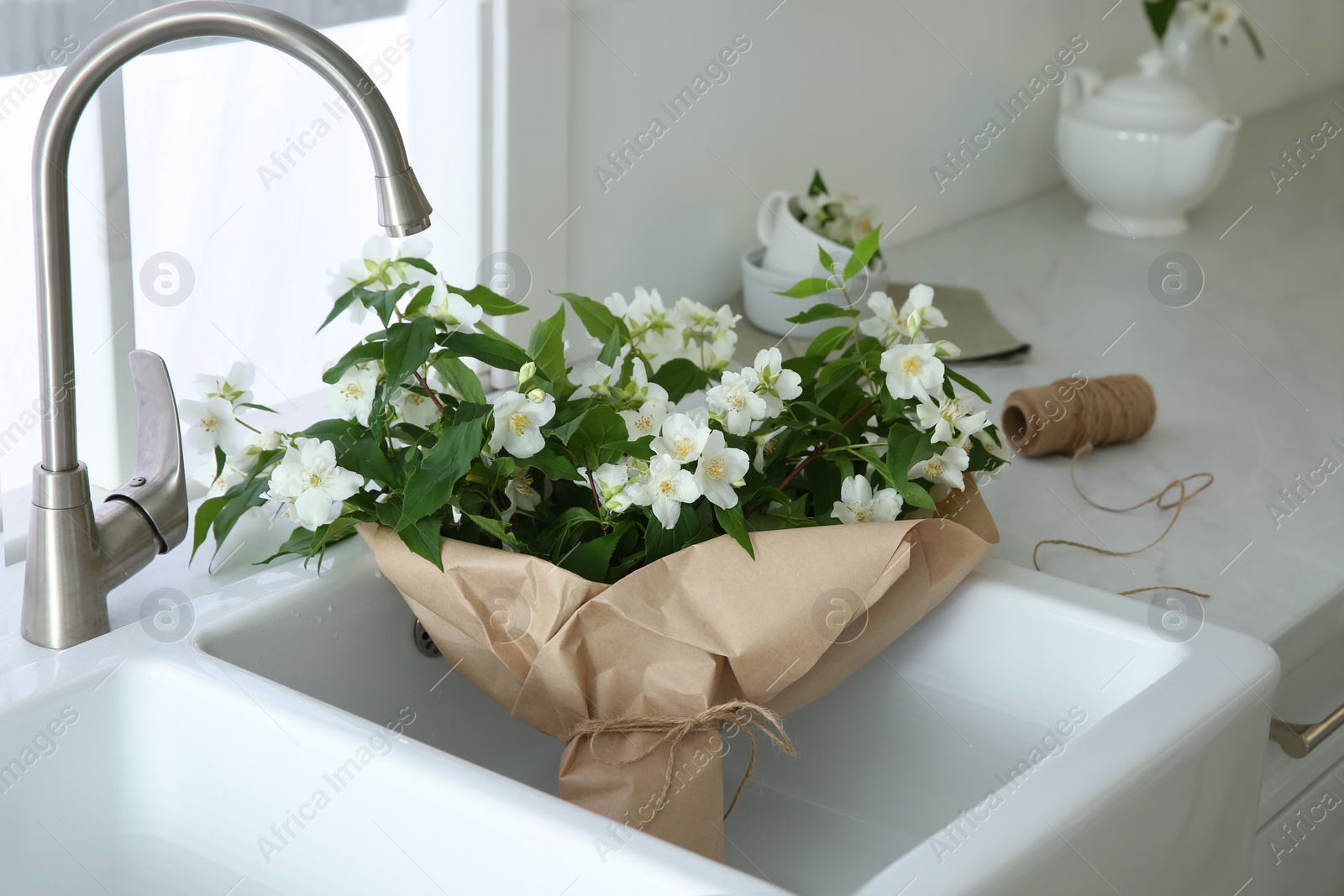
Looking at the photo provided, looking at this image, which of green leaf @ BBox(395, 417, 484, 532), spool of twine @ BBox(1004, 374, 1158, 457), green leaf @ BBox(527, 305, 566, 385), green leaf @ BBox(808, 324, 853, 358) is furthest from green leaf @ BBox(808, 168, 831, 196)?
green leaf @ BBox(395, 417, 484, 532)

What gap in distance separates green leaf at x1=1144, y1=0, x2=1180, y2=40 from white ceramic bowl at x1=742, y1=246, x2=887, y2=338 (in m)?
0.76

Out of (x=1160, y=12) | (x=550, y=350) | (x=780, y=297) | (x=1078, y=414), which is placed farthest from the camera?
(x=1160, y=12)

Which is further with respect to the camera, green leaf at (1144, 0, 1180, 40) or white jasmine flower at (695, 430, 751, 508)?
green leaf at (1144, 0, 1180, 40)

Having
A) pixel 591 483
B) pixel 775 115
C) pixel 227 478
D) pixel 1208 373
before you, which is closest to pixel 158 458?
pixel 227 478

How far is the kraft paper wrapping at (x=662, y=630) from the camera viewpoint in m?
→ 0.72

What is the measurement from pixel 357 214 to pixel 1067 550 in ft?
2.08

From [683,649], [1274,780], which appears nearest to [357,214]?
[683,649]

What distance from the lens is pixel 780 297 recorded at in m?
1.40

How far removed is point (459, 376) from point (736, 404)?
16 centimetres

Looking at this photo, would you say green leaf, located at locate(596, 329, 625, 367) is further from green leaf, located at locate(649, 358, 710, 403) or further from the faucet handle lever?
the faucet handle lever

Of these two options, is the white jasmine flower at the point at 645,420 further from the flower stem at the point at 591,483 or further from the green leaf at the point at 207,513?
the green leaf at the point at 207,513

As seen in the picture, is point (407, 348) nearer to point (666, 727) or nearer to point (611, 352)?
point (611, 352)

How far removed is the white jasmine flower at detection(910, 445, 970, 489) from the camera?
0.82 meters

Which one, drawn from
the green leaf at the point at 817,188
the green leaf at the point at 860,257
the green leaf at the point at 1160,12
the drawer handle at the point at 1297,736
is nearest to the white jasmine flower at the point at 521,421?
the green leaf at the point at 860,257
